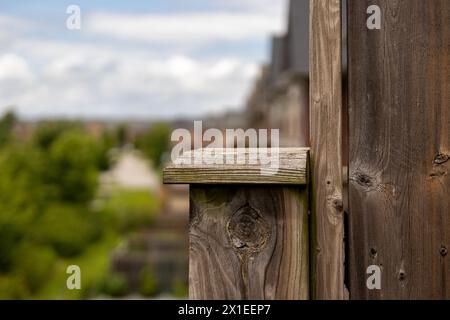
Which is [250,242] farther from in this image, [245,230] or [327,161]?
[327,161]

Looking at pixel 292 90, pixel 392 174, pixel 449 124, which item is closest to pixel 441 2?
pixel 449 124

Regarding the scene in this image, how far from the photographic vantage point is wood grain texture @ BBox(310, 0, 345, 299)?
1422 millimetres

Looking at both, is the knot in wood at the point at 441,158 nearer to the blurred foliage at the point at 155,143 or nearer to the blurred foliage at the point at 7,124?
the blurred foliage at the point at 7,124

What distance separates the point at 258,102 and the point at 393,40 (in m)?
23.8

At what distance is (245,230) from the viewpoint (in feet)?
4.74

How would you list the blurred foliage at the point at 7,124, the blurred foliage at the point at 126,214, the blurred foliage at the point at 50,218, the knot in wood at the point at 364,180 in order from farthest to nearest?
the blurred foliage at the point at 126,214 < the blurred foliage at the point at 7,124 < the blurred foliage at the point at 50,218 < the knot in wood at the point at 364,180

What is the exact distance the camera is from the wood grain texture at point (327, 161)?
1.42m

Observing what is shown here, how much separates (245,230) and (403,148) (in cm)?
39

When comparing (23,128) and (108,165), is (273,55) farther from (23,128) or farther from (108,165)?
(23,128)

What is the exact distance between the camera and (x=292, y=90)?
42.4ft

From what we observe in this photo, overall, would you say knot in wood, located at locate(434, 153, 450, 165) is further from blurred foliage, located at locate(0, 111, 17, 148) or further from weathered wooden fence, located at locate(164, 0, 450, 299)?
blurred foliage, located at locate(0, 111, 17, 148)

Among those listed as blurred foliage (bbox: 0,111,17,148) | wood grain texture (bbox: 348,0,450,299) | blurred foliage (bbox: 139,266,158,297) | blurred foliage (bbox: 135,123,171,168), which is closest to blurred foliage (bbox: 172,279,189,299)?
blurred foliage (bbox: 139,266,158,297)

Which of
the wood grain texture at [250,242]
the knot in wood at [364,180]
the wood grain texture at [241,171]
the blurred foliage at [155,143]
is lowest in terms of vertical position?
the wood grain texture at [250,242]

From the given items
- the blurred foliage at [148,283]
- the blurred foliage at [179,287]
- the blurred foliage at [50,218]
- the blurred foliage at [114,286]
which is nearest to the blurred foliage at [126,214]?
the blurred foliage at [50,218]
